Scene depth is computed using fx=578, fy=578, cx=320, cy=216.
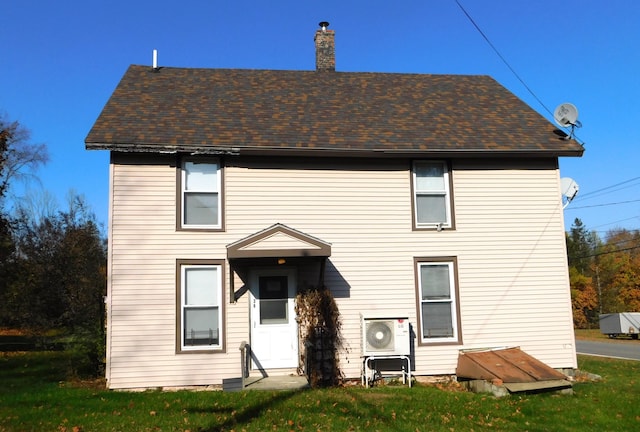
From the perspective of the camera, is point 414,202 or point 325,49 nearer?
point 414,202

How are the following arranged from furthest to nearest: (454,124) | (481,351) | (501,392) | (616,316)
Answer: (616,316)
(454,124)
(481,351)
(501,392)

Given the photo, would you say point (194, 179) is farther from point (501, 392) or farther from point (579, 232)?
point (579, 232)

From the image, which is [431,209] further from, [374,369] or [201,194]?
[201,194]

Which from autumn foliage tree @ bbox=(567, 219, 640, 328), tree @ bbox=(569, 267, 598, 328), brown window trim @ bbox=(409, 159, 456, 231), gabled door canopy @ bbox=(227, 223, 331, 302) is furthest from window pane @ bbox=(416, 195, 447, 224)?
tree @ bbox=(569, 267, 598, 328)

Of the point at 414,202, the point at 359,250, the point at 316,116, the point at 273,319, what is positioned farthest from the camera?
the point at 316,116

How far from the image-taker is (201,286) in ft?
39.5

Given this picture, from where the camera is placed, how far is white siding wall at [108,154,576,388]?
11664mm

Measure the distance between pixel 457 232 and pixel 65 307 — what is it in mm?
13376

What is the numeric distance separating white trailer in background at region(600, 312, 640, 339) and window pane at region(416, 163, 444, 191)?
2526 centimetres

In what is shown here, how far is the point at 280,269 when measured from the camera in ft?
41.1

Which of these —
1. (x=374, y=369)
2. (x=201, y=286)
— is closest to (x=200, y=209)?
(x=201, y=286)

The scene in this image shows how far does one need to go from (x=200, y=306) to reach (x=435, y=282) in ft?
16.9

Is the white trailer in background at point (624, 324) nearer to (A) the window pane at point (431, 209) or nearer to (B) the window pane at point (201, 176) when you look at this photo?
(A) the window pane at point (431, 209)

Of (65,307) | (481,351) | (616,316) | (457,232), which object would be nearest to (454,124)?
(457,232)
